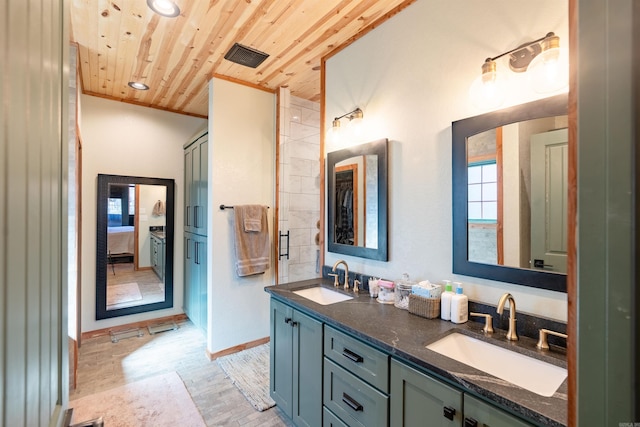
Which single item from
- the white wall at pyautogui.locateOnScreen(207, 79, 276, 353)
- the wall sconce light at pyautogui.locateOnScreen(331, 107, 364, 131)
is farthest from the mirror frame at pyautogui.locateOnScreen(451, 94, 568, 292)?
the white wall at pyautogui.locateOnScreen(207, 79, 276, 353)

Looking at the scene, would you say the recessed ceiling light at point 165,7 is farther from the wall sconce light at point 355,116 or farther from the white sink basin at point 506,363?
the white sink basin at point 506,363

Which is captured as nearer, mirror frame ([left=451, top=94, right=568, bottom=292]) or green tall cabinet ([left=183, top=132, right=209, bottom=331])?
mirror frame ([left=451, top=94, right=568, bottom=292])

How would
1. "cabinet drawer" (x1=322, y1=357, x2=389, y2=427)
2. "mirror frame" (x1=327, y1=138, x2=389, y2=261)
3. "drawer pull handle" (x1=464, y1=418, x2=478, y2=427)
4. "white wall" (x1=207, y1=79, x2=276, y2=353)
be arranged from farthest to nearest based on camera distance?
"white wall" (x1=207, y1=79, x2=276, y2=353) < "mirror frame" (x1=327, y1=138, x2=389, y2=261) < "cabinet drawer" (x1=322, y1=357, x2=389, y2=427) < "drawer pull handle" (x1=464, y1=418, x2=478, y2=427)

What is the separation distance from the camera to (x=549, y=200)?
1.27 metres

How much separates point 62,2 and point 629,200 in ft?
3.77

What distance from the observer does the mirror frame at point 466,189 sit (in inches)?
48.8

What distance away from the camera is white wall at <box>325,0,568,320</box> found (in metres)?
1.35

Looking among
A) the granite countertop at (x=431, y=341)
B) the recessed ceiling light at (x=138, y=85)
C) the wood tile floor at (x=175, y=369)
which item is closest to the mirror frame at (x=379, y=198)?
the granite countertop at (x=431, y=341)

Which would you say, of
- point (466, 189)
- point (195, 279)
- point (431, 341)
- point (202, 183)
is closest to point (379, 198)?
point (466, 189)

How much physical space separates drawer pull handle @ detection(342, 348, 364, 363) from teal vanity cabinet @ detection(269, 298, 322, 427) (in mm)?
198

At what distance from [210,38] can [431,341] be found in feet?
8.00

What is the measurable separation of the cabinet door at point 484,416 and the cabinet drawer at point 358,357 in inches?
13.2

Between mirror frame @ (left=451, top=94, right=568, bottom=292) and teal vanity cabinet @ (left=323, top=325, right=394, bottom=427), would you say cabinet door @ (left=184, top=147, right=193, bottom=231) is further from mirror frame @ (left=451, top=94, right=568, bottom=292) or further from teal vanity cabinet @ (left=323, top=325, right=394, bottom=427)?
mirror frame @ (left=451, top=94, right=568, bottom=292)

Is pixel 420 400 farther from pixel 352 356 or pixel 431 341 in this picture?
pixel 352 356
